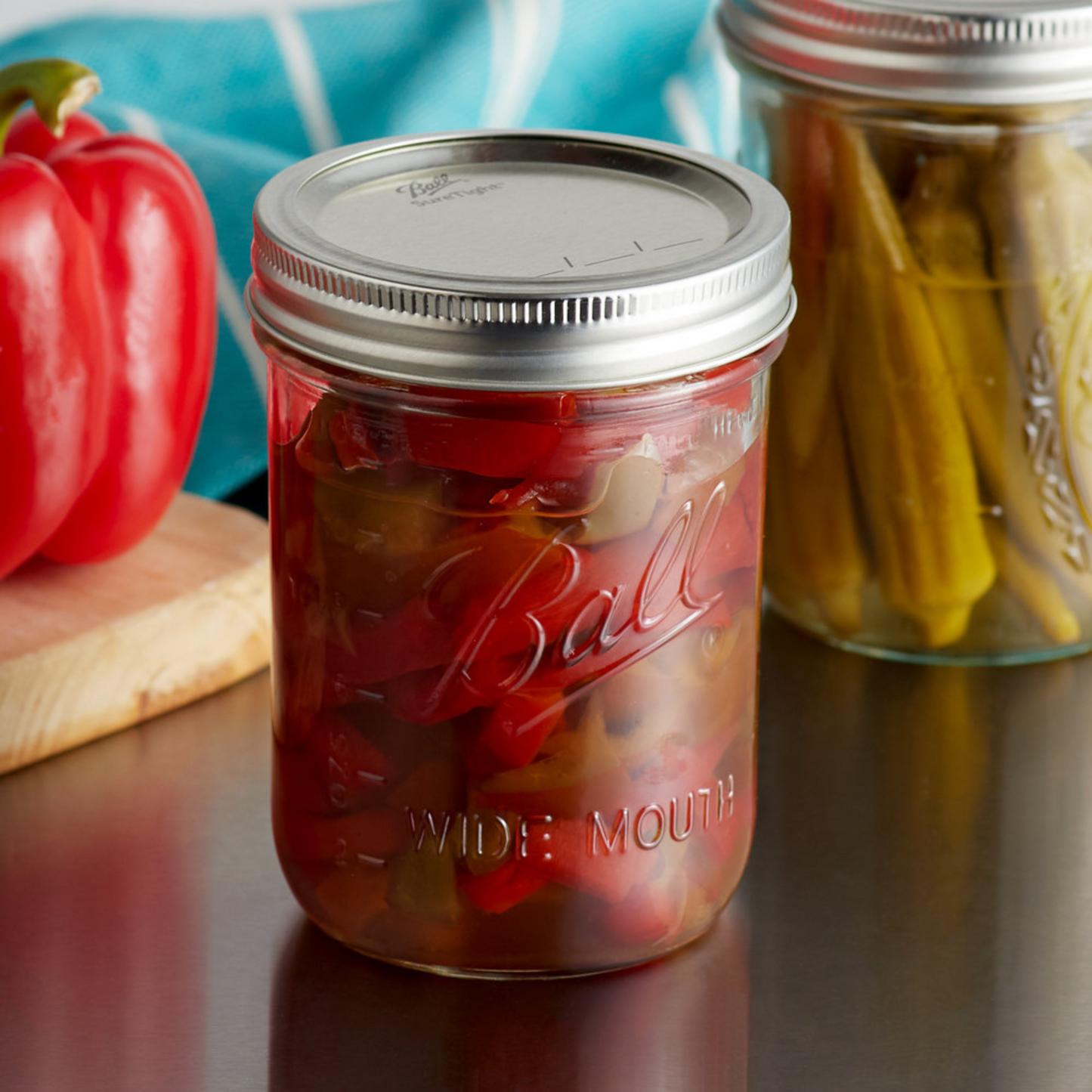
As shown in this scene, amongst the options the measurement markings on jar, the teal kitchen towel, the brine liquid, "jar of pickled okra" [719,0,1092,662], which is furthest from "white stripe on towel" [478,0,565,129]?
the brine liquid

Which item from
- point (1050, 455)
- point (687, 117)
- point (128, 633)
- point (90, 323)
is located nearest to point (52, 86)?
point (90, 323)

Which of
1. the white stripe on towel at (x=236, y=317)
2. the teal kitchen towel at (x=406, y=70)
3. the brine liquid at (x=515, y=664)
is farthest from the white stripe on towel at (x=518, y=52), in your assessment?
the brine liquid at (x=515, y=664)

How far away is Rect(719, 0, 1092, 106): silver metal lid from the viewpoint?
759 millimetres

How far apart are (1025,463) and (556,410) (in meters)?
0.35

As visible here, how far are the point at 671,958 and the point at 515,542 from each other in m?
0.19

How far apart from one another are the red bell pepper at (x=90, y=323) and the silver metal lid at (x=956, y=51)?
1.00ft

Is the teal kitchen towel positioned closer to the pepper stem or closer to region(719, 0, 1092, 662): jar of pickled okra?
the pepper stem

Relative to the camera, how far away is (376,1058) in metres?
0.63

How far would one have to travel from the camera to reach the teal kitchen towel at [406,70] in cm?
122

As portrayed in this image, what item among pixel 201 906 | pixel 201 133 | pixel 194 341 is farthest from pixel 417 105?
pixel 201 906

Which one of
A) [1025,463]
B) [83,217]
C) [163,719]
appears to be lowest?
[163,719]

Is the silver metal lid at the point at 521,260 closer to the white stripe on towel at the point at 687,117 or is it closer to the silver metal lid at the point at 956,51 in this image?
the silver metal lid at the point at 956,51

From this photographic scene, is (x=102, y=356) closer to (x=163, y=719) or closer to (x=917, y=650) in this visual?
(x=163, y=719)

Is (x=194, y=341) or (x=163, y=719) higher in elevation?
(x=194, y=341)
